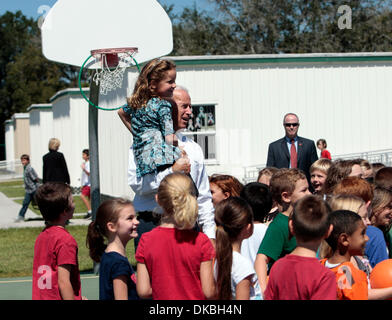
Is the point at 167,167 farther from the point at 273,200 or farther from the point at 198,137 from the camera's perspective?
the point at 198,137

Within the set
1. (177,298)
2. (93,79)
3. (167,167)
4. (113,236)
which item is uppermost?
(93,79)

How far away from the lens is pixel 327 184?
21.2ft

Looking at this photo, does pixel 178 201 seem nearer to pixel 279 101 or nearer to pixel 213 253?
pixel 213 253

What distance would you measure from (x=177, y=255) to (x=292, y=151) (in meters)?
5.63

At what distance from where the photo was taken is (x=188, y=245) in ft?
13.4

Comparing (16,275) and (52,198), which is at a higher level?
(52,198)

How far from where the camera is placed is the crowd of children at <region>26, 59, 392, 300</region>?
12.8 ft

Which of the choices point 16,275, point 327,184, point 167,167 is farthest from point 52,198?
point 16,275

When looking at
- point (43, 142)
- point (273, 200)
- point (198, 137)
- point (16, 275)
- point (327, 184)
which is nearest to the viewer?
point (273, 200)

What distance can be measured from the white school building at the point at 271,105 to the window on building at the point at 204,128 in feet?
0.09

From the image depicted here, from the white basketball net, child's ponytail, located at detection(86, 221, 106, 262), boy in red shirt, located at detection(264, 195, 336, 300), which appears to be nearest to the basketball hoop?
the white basketball net

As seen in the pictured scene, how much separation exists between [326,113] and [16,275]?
11.1 meters

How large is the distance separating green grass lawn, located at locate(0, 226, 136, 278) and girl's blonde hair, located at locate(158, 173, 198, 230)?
580 cm

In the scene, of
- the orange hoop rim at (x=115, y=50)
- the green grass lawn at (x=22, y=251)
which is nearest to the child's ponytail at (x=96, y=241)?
the orange hoop rim at (x=115, y=50)
